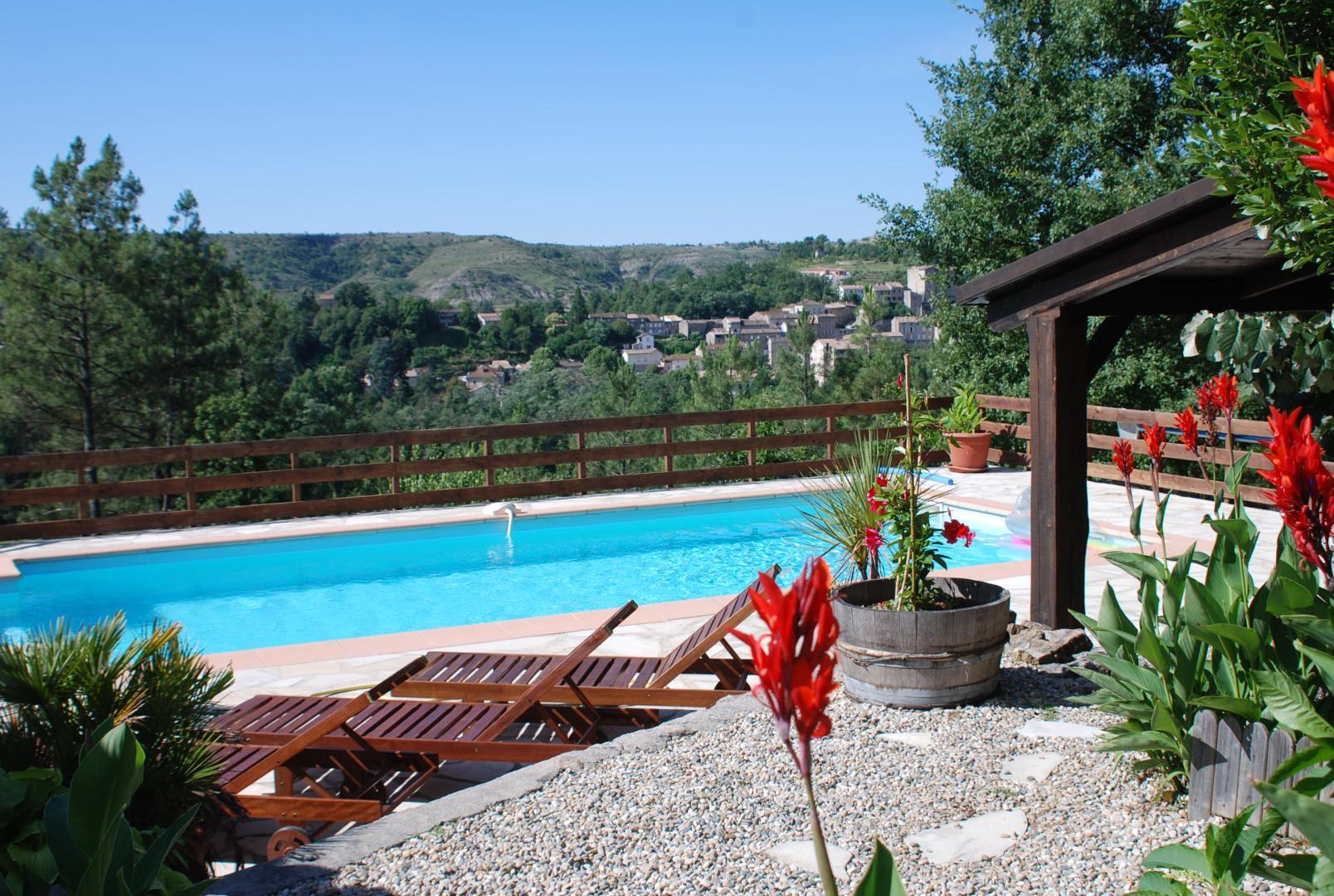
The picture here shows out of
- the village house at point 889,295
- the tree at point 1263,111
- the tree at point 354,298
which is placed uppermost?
the tree at point 354,298

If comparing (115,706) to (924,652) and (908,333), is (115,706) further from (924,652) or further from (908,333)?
(908,333)

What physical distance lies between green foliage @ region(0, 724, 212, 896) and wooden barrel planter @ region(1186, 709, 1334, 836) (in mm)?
2427

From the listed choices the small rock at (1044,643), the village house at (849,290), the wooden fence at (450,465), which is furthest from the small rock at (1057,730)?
the village house at (849,290)

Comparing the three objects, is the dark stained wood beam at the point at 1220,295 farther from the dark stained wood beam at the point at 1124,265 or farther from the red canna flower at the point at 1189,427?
the red canna flower at the point at 1189,427

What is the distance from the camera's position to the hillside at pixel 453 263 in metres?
43.2

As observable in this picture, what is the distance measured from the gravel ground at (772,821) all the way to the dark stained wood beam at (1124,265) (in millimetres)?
A: 1880

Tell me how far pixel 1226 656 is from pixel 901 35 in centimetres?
1541

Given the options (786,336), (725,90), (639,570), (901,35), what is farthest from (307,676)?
(786,336)

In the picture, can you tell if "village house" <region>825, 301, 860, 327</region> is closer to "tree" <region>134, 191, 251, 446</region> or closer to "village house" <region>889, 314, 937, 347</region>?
"village house" <region>889, 314, 937, 347</region>

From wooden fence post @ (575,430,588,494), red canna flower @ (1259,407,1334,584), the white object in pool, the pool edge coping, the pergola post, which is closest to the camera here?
red canna flower @ (1259,407,1334,584)

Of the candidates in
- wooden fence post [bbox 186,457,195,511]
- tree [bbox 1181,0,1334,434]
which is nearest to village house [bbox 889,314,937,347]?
wooden fence post [bbox 186,457,195,511]

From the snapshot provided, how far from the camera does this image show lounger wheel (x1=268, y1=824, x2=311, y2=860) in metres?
3.16

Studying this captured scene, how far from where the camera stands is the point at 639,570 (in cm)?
930

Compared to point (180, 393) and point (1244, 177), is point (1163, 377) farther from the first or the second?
point (180, 393)
